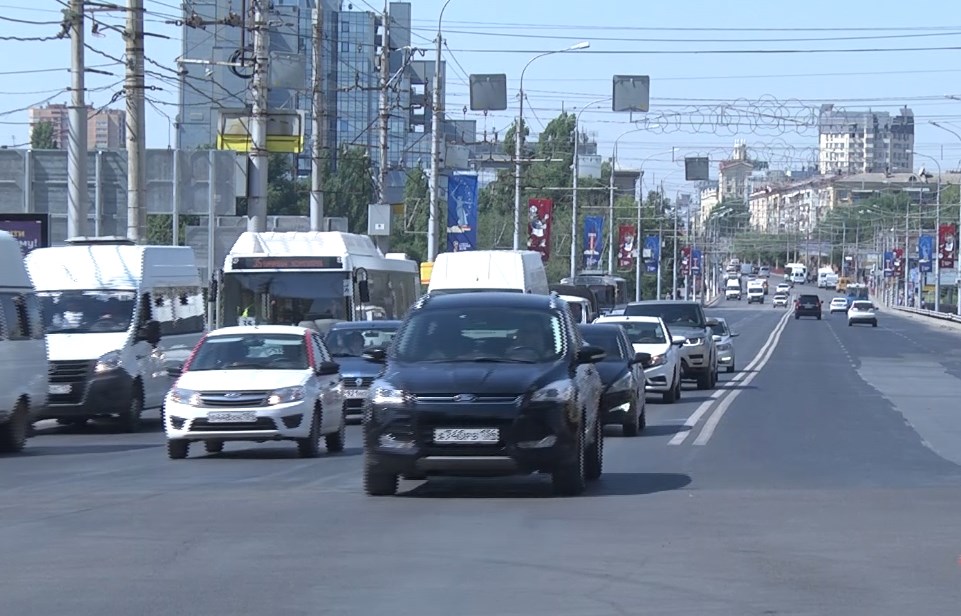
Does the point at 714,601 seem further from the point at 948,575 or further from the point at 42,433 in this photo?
the point at 42,433

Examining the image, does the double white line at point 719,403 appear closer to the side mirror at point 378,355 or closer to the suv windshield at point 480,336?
the suv windshield at point 480,336

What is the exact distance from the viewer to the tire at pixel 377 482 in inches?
566

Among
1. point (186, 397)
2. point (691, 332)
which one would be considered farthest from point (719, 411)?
point (186, 397)

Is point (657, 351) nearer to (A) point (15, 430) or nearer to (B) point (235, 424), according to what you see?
(B) point (235, 424)

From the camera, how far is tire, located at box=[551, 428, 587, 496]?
14.3 meters

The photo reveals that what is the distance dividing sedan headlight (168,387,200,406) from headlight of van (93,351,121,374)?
5.19 m

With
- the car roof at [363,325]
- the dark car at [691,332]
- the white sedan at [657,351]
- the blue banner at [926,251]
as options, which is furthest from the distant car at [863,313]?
the car roof at [363,325]

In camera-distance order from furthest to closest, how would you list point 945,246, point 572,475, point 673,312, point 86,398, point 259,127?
point 945,246
point 673,312
point 259,127
point 86,398
point 572,475

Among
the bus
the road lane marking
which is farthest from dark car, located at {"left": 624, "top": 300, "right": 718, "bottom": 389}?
the bus

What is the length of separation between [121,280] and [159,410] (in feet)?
18.4

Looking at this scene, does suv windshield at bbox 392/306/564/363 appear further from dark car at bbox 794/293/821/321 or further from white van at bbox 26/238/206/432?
dark car at bbox 794/293/821/321

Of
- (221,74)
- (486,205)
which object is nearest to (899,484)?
(221,74)

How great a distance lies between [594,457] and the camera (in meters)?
15.8

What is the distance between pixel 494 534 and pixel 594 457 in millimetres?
3949
